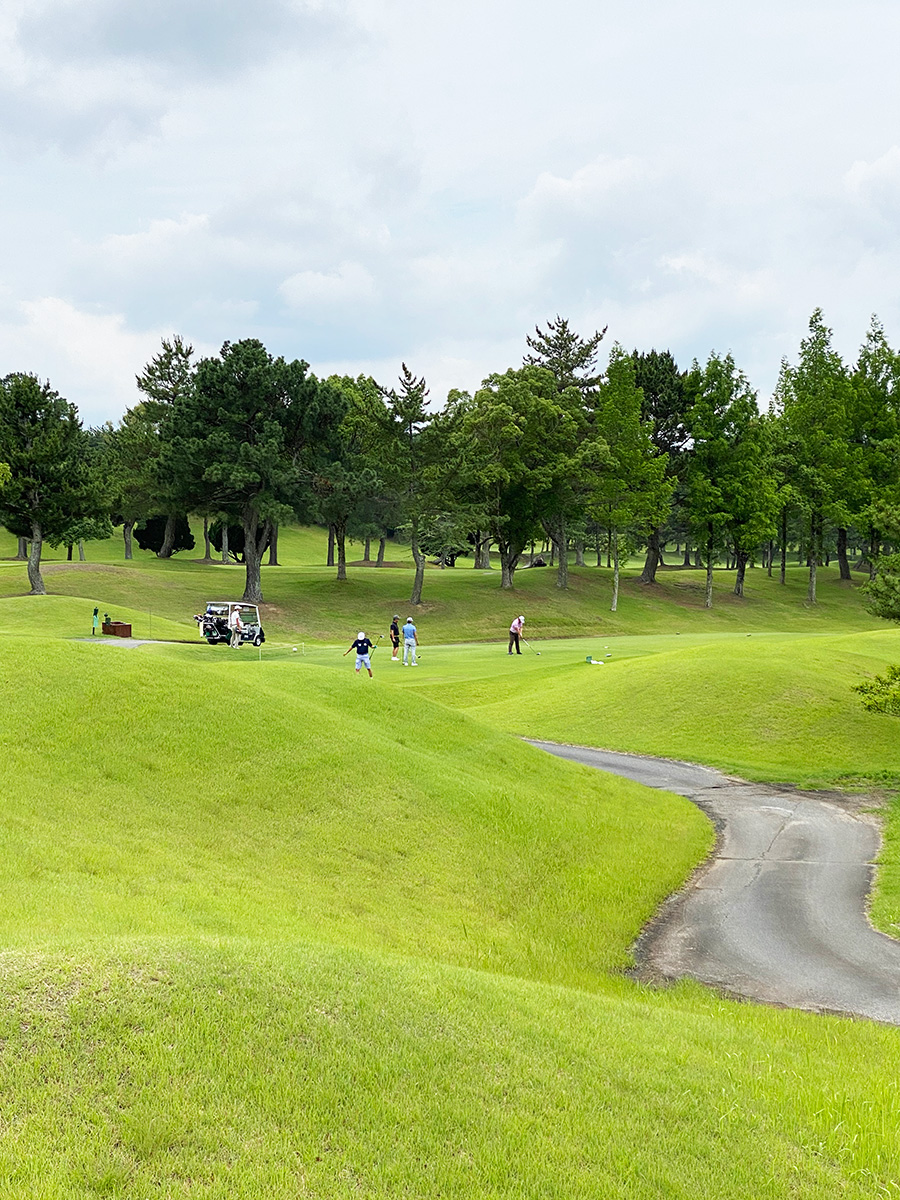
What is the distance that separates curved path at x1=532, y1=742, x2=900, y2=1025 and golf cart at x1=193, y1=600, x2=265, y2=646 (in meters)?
31.8

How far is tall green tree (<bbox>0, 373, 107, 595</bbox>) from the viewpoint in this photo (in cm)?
5878

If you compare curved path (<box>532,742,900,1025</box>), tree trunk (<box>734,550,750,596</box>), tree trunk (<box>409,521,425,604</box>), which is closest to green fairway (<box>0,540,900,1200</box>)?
curved path (<box>532,742,900,1025</box>)

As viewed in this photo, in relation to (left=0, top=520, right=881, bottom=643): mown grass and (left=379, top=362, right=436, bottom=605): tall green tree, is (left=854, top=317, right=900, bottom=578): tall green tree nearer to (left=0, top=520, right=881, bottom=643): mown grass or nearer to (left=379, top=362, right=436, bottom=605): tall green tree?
(left=0, top=520, right=881, bottom=643): mown grass

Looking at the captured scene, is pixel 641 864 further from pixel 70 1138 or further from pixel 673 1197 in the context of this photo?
pixel 70 1138

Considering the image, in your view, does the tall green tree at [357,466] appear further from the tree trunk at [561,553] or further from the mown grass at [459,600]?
the tree trunk at [561,553]

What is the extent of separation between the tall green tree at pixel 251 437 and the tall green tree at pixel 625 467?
78.2 feet

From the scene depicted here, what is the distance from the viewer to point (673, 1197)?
19.8 feet

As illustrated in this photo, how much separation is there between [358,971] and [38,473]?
59.7 m

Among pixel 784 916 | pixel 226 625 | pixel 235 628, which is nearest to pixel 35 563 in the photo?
pixel 226 625

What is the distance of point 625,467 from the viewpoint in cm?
7594

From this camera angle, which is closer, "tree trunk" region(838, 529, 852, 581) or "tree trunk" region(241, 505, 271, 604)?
"tree trunk" region(241, 505, 271, 604)

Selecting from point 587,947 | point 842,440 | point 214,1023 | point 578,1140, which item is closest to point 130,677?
point 587,947

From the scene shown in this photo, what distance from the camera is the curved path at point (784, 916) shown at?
40.3 ft

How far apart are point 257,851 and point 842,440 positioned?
3333 inches
